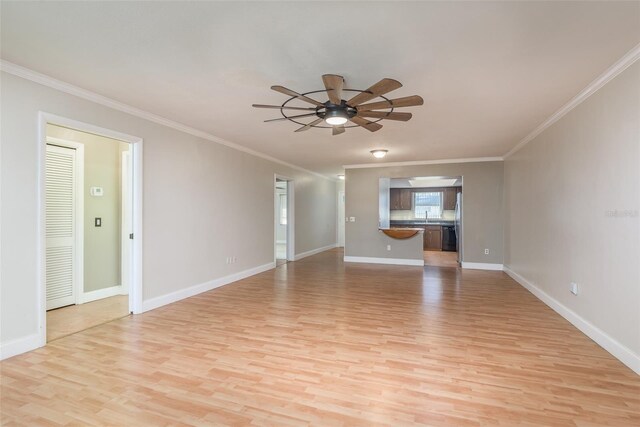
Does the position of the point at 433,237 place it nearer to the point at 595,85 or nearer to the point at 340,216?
the point at 340,216

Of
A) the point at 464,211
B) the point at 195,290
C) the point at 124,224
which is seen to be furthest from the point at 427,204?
the point at 124,224

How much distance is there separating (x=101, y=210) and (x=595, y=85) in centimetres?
617

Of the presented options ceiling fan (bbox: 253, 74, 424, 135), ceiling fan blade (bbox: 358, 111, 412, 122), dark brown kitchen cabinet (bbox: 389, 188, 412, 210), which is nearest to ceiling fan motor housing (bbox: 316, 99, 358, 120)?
ceiling fan (bbox: 253, 74, 424, 135)

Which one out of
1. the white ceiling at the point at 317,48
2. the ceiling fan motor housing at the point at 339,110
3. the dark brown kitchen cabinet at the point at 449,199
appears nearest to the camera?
the white ceiling at the point at 317,48

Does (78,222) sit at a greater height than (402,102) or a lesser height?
lesser

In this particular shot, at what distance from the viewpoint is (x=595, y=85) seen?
2885mm

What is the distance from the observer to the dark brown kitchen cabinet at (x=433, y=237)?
10.3 m

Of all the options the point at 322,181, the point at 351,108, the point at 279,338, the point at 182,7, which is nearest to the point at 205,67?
the point at 182,7

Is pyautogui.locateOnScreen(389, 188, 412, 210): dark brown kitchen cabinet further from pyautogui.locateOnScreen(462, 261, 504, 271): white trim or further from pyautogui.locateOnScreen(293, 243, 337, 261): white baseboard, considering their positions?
pyautogui.locateOnScreen(462, 261, 504, 271): white trim

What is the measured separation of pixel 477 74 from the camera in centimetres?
270

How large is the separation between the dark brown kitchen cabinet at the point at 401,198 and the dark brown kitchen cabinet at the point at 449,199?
1120 millimetres

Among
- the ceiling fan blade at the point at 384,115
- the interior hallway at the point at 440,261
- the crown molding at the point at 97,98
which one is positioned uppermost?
the crown molding at the point at 97,98

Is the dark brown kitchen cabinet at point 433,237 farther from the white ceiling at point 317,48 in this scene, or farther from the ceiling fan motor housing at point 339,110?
the ceiling fan motor housing at point 339,110

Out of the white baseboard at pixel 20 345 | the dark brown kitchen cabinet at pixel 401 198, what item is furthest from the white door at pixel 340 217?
the white baseboard at pixel 20 345
